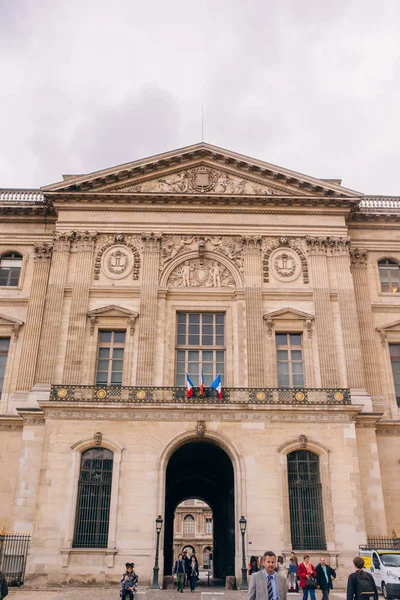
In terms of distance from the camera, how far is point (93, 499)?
80.3ft

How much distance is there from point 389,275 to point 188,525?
159 ft

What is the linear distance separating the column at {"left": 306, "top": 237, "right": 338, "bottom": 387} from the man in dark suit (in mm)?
21465

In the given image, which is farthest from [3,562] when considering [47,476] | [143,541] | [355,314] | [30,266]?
[355,314]

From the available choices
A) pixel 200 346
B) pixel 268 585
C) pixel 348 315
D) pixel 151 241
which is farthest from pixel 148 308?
pixel 268 585

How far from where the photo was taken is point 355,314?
99.3 ft

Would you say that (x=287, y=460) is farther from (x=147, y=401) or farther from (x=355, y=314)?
(x=355, y=314)

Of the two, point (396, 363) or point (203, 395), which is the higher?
point (396, 363)

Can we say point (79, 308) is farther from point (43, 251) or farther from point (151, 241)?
point (43, 251)

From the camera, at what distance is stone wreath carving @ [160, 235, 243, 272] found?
3156cm

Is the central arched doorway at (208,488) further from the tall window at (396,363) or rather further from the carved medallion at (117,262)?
the tall window at (396,363)

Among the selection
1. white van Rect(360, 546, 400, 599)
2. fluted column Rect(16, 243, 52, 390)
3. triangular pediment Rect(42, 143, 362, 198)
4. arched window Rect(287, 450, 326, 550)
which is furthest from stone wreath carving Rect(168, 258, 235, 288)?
white van Rect(360, 546, 400, 599)

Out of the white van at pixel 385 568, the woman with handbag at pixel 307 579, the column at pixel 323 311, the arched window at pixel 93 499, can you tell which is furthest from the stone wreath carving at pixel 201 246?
the woman with handbag at pixel 307 579

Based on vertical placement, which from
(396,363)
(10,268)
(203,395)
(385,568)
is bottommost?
(385,568)

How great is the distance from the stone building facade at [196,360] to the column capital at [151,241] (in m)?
0.11
